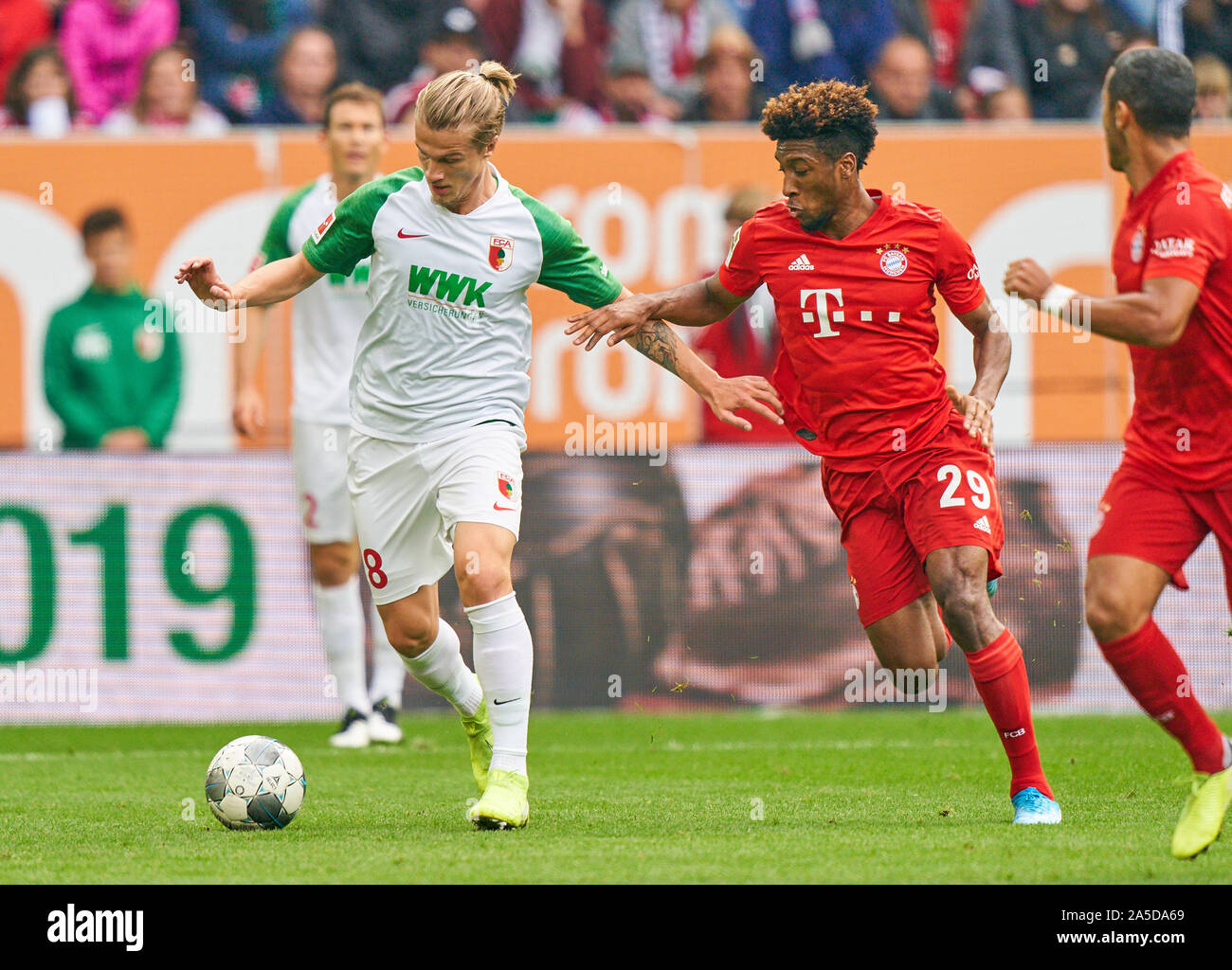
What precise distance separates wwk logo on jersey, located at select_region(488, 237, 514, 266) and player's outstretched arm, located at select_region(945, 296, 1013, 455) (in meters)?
1.67

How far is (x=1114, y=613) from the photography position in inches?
225

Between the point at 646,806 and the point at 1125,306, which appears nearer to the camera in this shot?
the point at 1125,306

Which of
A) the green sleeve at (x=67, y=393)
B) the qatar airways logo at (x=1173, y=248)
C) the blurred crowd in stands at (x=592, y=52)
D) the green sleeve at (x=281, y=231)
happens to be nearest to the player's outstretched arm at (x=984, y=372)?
the qatar airways logo at (x=1173, y=248)

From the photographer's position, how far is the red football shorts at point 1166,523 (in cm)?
573

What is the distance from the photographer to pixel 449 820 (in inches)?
258

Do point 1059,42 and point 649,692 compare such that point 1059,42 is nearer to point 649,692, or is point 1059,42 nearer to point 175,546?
point 649,692

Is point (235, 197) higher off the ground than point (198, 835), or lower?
higher

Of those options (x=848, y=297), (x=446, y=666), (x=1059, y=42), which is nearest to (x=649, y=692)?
(x=446, y=666)

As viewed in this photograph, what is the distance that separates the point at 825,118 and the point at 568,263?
111cm

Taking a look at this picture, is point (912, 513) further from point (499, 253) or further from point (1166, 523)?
point (499, 253)

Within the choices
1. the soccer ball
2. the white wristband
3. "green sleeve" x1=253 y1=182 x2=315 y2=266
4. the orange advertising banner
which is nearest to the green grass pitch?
the soccer ball

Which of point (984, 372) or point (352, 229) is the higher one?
point (352, 229)

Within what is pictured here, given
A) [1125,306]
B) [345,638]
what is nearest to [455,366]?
[1125,306]

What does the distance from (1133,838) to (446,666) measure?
2.65m
